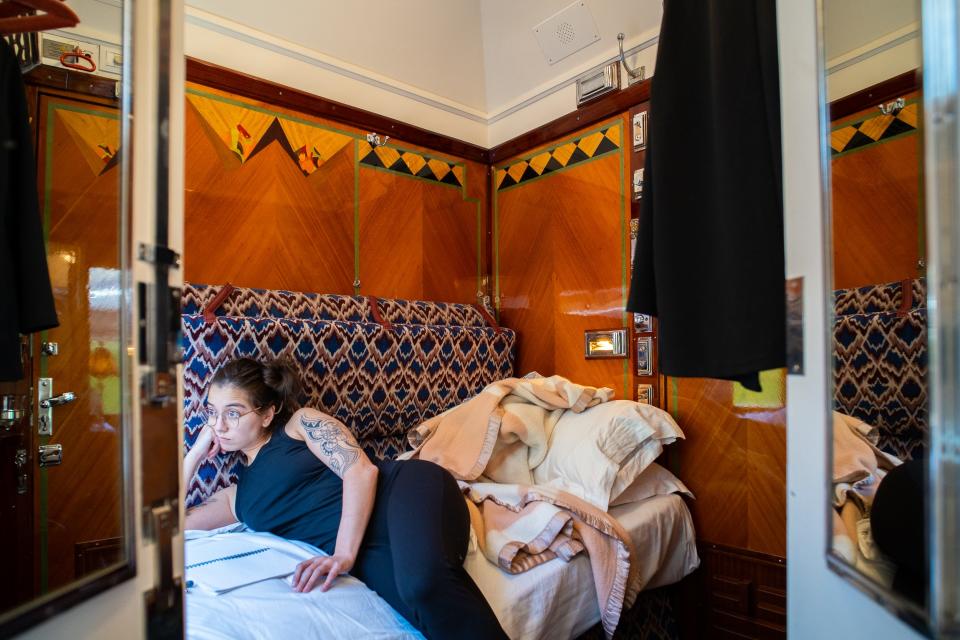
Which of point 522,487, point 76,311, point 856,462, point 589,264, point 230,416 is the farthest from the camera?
point 589,264

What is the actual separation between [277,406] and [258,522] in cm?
42

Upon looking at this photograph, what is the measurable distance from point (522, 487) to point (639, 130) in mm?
1785

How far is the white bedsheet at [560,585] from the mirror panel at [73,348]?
1047mm

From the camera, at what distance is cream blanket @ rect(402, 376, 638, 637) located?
6.48ft

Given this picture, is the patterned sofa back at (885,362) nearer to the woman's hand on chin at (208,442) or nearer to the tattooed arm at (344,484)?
the tattooed arm at (344,484)

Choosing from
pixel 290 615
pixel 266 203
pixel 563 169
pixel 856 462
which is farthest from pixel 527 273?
pixel 856 462

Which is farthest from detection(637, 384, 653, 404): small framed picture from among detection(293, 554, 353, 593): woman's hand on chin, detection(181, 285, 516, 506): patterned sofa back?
detection(293, 554, 353, 593): woman's hand on chin

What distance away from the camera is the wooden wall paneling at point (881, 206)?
116 cm

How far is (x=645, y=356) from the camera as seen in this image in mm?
2918

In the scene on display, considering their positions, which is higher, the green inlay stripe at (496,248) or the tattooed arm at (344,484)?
the green inlay stripe at (496,248)

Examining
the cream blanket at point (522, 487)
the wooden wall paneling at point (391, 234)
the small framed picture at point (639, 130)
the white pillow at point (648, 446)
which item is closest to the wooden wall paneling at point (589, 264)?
the small framed picture at point (639, 130)

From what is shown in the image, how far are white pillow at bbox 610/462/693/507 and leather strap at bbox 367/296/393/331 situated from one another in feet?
4.22

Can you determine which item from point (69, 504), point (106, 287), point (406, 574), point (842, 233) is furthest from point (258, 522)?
point (842, 233)

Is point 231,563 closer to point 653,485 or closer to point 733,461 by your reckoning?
point 653,485
